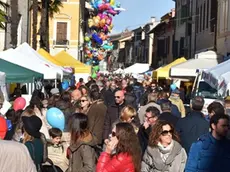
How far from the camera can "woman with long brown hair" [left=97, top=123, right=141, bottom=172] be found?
6.59 m

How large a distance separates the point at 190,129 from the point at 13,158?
4.74m

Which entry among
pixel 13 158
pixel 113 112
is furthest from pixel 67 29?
pixel 13 158

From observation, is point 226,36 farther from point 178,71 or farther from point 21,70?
point 21,70

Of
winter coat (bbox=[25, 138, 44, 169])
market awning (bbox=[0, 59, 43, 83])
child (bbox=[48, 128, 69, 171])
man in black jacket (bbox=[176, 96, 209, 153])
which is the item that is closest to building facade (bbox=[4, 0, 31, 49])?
market awning (bbox=[0, 59, 43, 83])

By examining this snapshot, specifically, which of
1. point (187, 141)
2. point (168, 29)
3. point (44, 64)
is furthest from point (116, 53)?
point (187, 141)

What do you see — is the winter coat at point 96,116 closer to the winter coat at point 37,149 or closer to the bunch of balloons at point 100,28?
the winter coat at point 37,149

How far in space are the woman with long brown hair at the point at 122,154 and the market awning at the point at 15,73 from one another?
23.3 feet

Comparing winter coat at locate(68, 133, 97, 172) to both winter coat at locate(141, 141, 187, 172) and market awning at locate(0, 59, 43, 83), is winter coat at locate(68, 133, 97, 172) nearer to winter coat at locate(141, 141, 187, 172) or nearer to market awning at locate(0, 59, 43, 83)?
winter coat at locate(141, 141, 187, 172)

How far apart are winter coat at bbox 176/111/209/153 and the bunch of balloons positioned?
37571 mm

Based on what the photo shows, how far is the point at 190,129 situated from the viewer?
927cm

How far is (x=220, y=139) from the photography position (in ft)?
22.3

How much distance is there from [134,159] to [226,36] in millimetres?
27769

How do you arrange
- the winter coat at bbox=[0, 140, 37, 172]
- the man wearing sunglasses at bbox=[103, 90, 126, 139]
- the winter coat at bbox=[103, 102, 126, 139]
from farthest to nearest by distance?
the man wearing sunglasses at bbox=[103, 90, 126, 139] < the winter coat at bbox=[103, 102, 126, 139] < the winter coat at bbox=[0, 140, 37, 172]

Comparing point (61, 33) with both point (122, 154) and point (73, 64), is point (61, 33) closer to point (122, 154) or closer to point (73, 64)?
point (73, 64)
